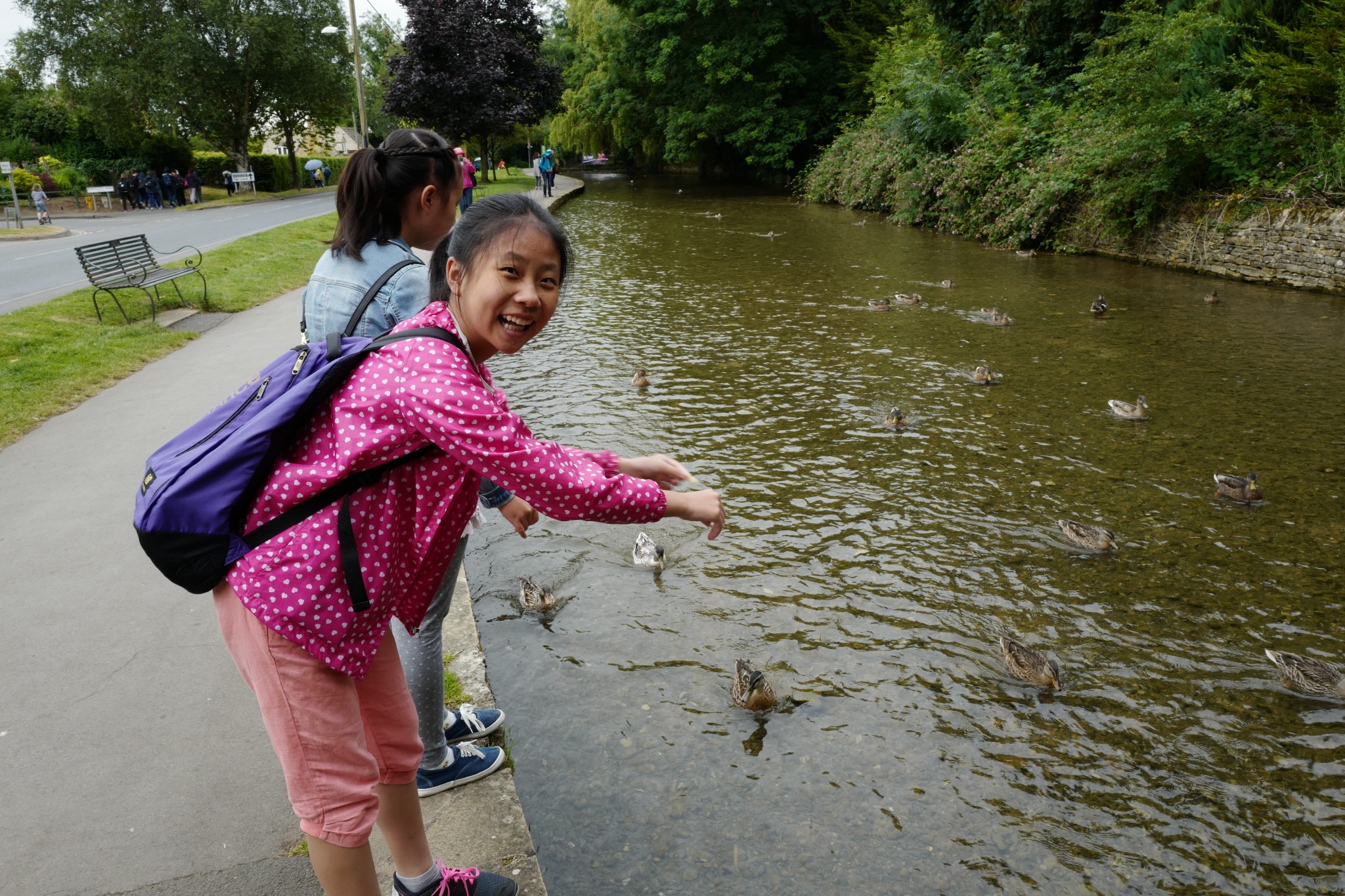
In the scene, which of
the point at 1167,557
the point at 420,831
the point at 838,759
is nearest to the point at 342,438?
the point at 420,831

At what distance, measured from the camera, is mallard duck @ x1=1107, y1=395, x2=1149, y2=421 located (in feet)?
26.2

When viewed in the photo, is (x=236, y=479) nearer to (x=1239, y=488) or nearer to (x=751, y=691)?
(x=751, y=691)

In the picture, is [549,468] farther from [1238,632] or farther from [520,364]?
[520,364]

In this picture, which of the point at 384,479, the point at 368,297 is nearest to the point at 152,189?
the point at 368,297

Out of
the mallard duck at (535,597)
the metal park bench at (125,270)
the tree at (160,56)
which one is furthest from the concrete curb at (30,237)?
the mallard duck at (535,597)

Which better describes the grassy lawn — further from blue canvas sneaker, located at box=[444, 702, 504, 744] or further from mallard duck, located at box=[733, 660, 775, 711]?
mallard duck, located at box=[733, 660, 775, 711]

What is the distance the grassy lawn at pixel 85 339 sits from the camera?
26.2ft

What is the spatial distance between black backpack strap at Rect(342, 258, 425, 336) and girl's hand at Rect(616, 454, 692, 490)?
41.8 inches

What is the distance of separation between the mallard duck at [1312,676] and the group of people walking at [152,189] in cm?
4625

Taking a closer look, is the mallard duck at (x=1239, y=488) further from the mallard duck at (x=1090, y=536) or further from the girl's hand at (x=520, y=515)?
the girl's hand at (x=520, y=515)

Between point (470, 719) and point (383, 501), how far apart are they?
1.85 metres

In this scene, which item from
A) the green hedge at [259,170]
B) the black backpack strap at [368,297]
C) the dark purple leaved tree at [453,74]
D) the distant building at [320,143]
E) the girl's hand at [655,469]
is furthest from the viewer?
the distant building at [320,143]

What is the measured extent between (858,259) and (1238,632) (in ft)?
44.4

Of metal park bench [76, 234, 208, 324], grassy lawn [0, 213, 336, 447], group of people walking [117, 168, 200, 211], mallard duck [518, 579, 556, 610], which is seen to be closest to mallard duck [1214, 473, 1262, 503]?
mallard duck [518, 579, 556, 610]
